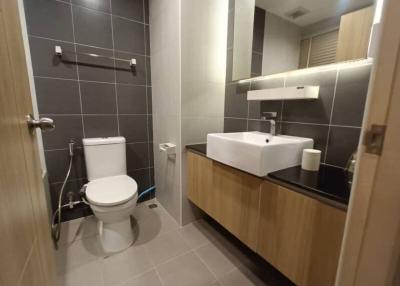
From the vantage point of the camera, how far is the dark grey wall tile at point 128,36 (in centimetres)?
177

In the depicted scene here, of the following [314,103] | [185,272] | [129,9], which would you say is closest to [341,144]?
[314,103]

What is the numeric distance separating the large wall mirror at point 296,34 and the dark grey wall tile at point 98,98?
1183 millimetres

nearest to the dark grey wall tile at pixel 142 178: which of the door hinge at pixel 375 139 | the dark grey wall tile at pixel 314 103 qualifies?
the dark grey wall tile at pixel 314 103

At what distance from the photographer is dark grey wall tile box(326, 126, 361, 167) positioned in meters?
0.99

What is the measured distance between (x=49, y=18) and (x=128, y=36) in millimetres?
600

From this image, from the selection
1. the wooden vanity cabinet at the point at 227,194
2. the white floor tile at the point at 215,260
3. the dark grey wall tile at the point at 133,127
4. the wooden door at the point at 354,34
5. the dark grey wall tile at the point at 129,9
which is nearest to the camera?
the wooden door at the point at 354,34

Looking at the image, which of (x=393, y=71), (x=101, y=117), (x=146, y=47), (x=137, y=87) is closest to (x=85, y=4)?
(x=146, y=47)

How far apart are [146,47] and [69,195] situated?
63.5 inches

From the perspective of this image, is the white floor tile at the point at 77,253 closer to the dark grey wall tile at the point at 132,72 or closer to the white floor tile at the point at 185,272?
the white floor tile at the point at 185,272

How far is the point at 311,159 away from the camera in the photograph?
1.01m

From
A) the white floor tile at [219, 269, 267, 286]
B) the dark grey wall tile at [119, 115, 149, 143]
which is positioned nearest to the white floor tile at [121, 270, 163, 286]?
the white floor tile at [219, 269, 267, 286]

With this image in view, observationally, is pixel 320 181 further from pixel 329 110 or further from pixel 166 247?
pixel 166 247

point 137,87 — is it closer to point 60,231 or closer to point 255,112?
point 255,112

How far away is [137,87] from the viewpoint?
6.40 ft
